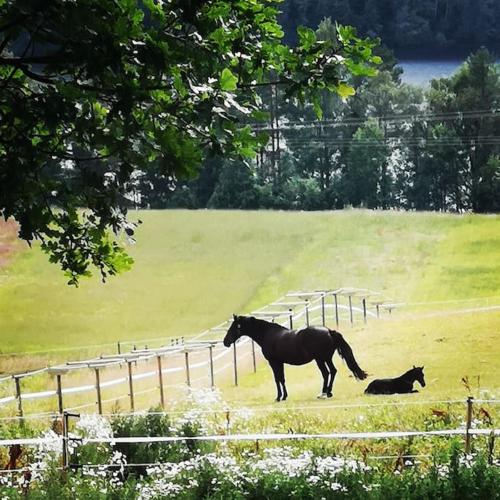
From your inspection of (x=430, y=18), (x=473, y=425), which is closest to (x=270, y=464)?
(x=473, y=425)

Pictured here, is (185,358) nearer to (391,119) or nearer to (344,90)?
(391,119)

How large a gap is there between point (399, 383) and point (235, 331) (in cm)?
103

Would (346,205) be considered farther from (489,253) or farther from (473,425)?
(473,425)

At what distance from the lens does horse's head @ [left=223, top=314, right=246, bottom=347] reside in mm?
6098

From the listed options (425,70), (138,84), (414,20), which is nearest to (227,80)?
(138,84)

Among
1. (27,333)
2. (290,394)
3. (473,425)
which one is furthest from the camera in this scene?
(27,333)

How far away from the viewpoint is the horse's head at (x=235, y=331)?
610 centimetres

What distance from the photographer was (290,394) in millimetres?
5863

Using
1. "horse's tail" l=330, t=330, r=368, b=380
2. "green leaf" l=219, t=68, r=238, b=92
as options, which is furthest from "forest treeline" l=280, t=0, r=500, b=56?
"green leaf" l=219, t=68, r=238, b=92

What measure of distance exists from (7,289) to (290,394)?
1.94m

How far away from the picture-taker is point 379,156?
21.4ft

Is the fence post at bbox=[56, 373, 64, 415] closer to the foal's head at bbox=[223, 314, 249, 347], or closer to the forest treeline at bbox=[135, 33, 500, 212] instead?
the foal's head at bbox=[223, 314, 249, 347]

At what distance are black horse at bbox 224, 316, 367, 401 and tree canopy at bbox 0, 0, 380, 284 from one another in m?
3.42

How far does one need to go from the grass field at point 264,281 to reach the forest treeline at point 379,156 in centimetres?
12
